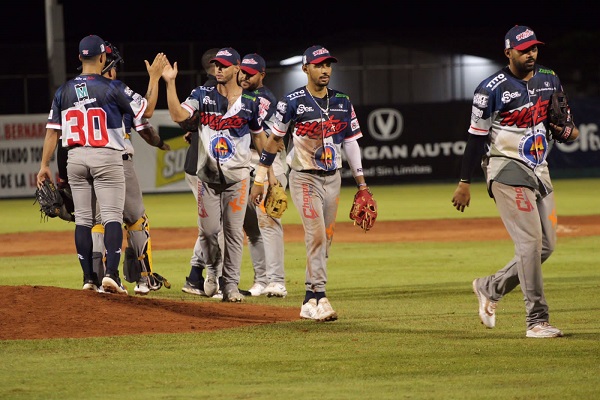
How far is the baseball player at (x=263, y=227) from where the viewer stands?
1034 centimetres

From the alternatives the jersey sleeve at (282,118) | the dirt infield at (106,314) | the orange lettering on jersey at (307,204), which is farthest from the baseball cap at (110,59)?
the orange lettering on jersey at (307,204)

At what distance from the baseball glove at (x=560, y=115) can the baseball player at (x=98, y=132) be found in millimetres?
3316

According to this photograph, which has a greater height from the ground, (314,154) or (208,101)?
(208,101)

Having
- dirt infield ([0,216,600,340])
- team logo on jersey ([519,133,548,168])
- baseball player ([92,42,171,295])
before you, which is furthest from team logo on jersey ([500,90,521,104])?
baseball player ([92,42,171,295])

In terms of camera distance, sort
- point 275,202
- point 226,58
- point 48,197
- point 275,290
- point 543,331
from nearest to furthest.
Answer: point 543,331, point 275,202, point 226,58, point 48,197, point 275,290

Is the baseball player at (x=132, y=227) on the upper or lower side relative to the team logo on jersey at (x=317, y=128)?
lower

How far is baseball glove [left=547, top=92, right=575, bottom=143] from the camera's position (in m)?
7.83

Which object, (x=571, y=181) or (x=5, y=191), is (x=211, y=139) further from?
(x=571, y=181)

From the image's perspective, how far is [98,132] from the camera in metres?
9.38

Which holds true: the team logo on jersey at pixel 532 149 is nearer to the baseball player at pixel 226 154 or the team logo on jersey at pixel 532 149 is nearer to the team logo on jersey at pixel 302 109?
the team logo on jersey at pixel 302 109

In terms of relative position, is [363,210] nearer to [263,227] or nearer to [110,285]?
[263,227]

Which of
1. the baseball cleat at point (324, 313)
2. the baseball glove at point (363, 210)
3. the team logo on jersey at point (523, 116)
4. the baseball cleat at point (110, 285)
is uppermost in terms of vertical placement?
the team logo on jersey at point (523, 116)

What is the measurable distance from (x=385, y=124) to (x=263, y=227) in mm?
18220

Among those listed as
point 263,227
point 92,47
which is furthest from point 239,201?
point 92,47
